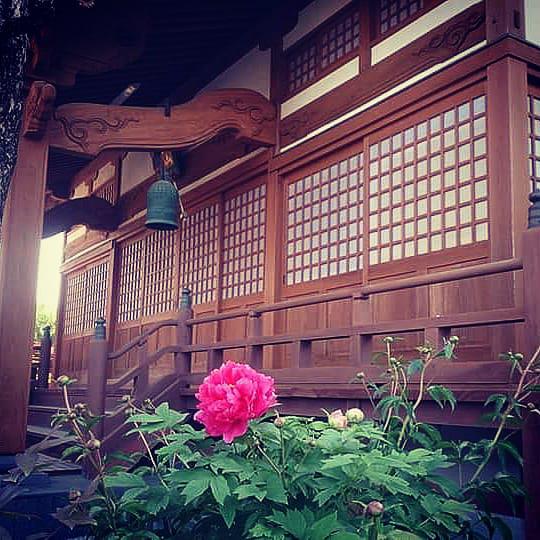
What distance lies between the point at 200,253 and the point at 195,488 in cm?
725

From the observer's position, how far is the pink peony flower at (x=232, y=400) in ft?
6.99

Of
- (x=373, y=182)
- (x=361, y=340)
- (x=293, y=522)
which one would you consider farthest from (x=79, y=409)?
(x=373, y=182)

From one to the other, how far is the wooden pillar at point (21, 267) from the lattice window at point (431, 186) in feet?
8.89

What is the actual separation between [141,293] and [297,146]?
14.5 feet

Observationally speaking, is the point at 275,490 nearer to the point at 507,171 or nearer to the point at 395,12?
the point at 507,171

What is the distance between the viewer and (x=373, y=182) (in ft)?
20.8

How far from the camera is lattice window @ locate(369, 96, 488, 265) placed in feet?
17.5

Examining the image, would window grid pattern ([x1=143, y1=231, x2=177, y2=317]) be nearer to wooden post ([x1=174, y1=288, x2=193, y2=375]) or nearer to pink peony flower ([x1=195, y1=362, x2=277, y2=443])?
wooden post ([x1=174, y1=288, x2=193, y2=375])

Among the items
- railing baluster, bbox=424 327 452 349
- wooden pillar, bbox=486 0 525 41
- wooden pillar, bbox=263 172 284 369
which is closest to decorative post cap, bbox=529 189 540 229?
railing baluster, bbox=424 327 452 349

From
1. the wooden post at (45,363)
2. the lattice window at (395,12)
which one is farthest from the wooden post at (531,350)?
the wooden post at (45,363)

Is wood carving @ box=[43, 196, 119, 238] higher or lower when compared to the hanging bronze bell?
higher

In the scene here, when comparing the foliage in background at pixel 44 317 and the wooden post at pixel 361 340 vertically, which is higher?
the foliage in background at pixel 44 317

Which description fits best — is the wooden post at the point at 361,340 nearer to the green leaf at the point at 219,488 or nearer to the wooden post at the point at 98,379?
the wooden post at the point at 98,379

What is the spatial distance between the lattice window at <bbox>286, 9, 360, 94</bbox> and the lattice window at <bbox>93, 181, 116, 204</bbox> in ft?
16.6
